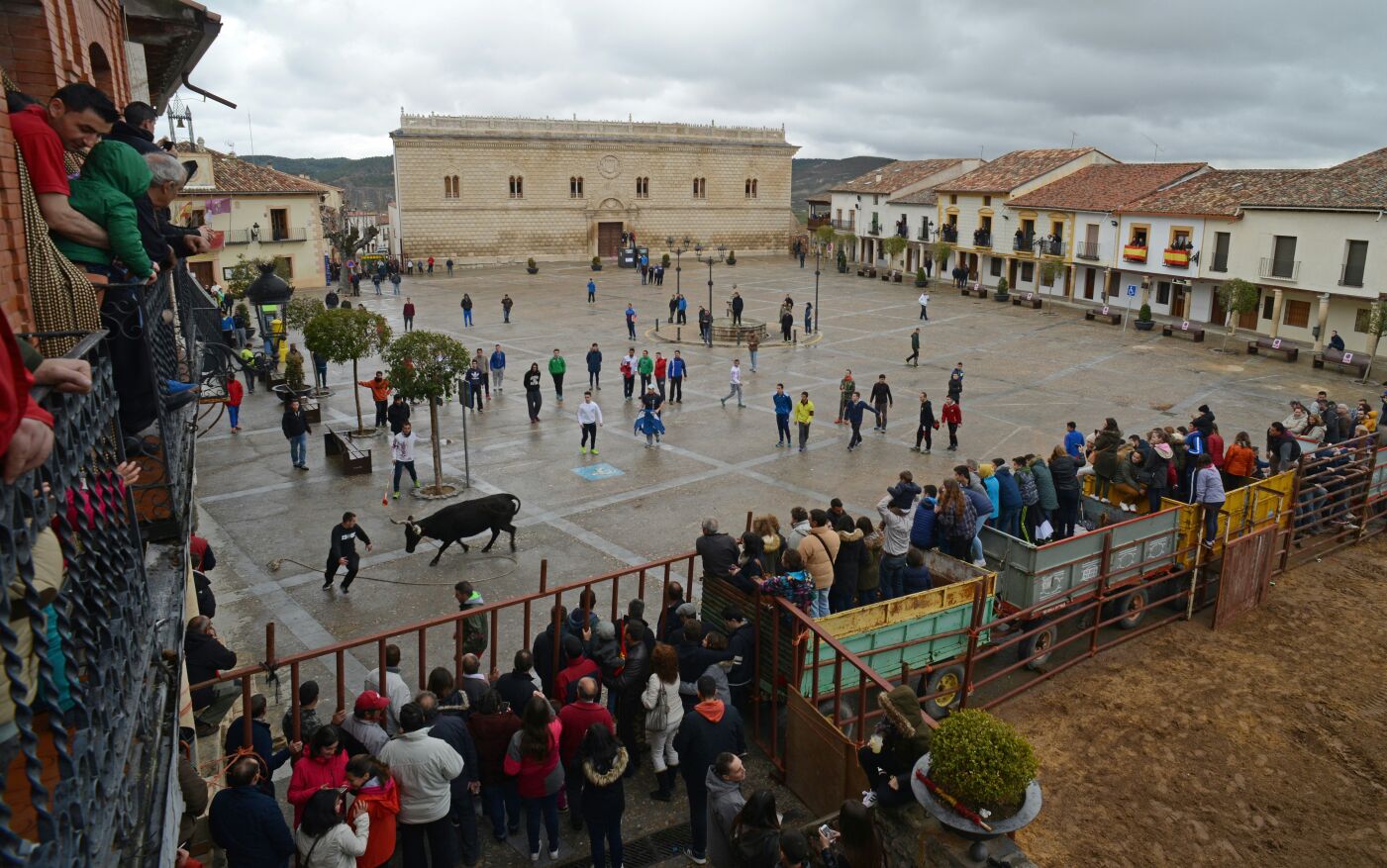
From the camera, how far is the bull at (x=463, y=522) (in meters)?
12.8

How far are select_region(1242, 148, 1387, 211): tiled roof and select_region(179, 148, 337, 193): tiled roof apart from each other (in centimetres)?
4055

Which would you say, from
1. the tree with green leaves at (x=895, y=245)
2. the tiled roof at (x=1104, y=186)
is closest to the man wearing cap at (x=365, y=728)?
the tiled roof at (x=1104, y=186)

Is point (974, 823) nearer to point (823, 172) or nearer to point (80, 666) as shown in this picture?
point (80, 666)

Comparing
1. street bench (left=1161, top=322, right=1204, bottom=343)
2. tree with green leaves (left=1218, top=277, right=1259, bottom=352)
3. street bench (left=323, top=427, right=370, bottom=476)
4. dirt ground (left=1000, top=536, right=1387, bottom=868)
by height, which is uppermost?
tree with green leaves (left=1218, top=277, right=1259, bottom=352)

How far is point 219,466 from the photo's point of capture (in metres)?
17.2

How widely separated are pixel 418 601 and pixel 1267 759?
9.61m

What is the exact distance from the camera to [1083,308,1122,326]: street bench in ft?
128

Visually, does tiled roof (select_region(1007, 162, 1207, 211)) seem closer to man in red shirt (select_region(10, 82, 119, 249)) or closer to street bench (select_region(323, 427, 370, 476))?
street bench (select_region(323, 427, 370, 476))

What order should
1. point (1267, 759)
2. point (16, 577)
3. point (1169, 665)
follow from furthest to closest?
point (1169, 665) → point (1267, 759) → point (16, 577)

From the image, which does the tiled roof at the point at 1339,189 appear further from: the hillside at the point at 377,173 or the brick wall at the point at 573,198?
the hillside at the point at 377,173

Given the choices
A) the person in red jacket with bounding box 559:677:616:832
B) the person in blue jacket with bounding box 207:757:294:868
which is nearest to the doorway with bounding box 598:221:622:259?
the person in red jacket with bounding box 559:677:616:832

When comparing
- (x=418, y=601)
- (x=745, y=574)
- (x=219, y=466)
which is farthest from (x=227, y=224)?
(x=745, y=574)

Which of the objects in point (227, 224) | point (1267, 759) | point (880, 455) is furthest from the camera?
point (227, 224)

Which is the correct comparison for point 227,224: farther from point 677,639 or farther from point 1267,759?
point 1267,759
